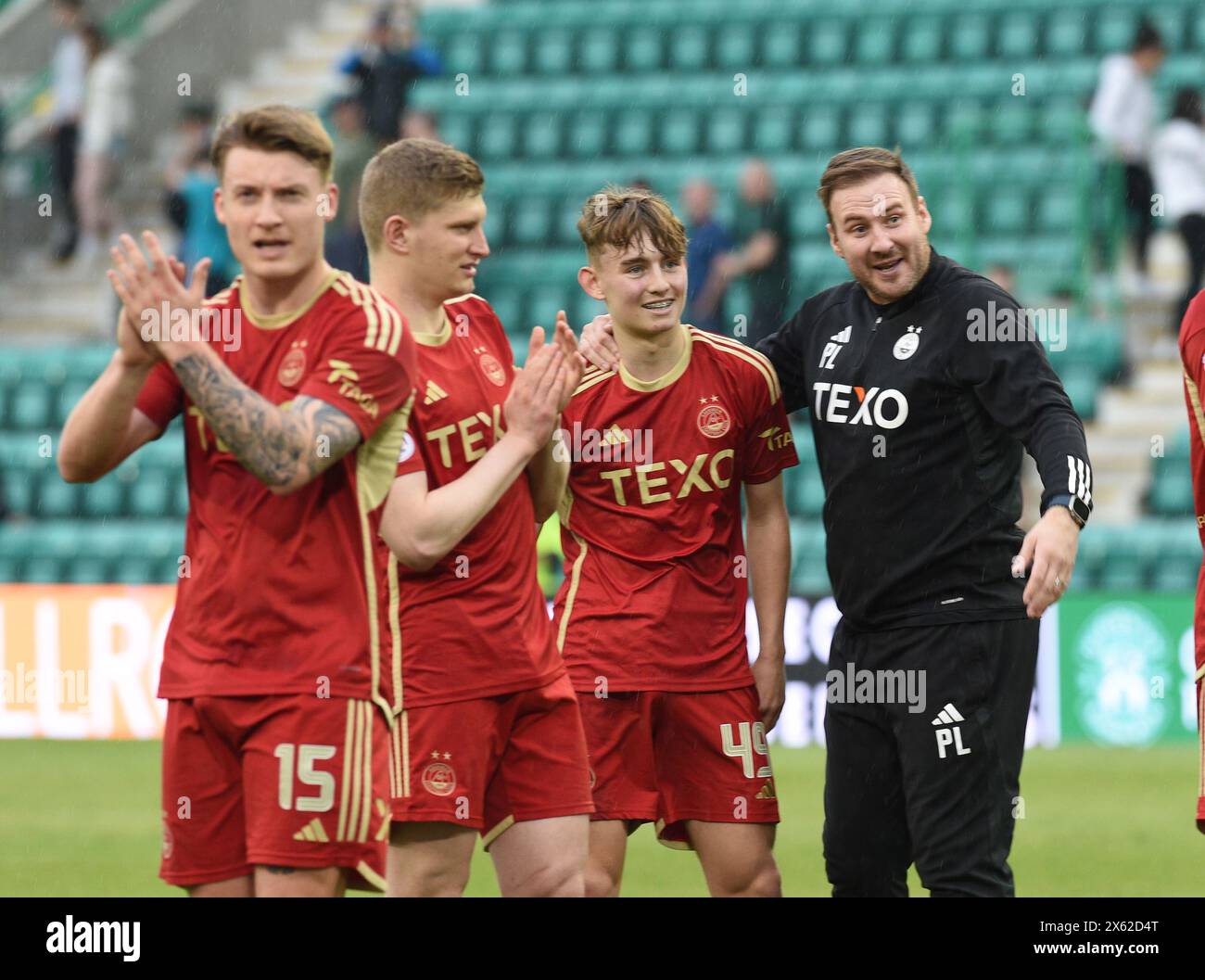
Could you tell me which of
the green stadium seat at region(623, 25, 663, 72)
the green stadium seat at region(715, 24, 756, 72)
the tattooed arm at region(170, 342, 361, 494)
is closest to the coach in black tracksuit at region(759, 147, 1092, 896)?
the tattooed arm at region(170, 342, 361, 494)

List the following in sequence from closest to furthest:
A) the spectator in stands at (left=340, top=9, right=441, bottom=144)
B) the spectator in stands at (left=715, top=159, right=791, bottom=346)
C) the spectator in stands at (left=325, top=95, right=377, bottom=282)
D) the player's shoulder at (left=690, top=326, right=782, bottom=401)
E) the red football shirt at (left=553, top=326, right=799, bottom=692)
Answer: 1. the red football shirt at (left=553, top=326, right=799, bottom=692)
2. the player's shoulder at (left=690, top=326, right=782, bottom=401)
3. the spectator in stands at (left=715, top=159, right=791, bottom=346)
4. the spectator in stands at (left=325, top=95, right=377, bottom=282)
5. the spectator in stands at (left=340, top=9, right=441, bottom=144)

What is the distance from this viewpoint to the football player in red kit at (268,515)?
3.74 m

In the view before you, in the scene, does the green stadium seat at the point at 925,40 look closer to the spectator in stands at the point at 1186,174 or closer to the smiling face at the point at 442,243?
the spectator in stands at the point at 1186,174

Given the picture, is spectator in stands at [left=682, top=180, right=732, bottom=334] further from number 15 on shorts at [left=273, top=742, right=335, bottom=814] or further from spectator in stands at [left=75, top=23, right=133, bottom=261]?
number 15 on shorts at [left=273, top=742, right=335, bottom=814]

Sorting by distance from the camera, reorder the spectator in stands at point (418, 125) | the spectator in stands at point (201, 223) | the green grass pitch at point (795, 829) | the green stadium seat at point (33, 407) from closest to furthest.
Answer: the green grass pitch at point (795, 829) < the spectator in stands at point (418, 125) < the spectator in stands at point (201, 223) < the green stadium seat at point (33, 407)

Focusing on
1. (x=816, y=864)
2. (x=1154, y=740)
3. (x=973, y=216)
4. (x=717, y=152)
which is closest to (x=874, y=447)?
(x=816, y=864)

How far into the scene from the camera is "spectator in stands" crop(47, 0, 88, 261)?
614 inches

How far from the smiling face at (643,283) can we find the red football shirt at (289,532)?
1.19m

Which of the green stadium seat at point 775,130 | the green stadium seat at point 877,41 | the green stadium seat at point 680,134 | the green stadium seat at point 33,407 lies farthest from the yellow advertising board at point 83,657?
the green stadium seat at point 877,41

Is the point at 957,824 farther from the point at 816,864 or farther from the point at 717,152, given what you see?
the point at 717,152

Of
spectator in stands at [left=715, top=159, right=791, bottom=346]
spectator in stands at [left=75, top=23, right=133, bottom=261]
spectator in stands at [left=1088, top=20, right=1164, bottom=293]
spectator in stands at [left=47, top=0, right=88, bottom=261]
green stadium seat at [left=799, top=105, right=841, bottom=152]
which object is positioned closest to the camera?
spectator in stands at [left=715, top=159, right=791, bottom=346]

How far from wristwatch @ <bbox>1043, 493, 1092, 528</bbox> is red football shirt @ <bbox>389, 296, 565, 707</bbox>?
1.26 m
